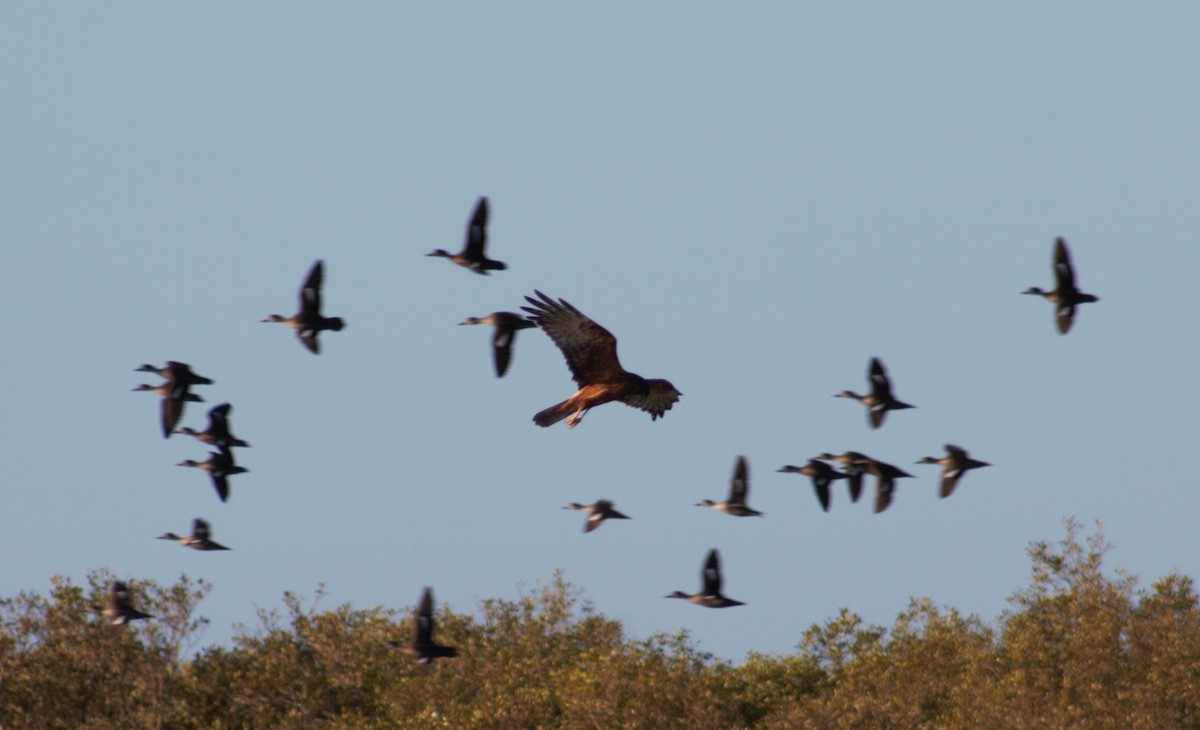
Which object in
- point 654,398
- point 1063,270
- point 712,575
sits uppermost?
point 1063,270

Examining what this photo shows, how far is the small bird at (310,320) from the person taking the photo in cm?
2545

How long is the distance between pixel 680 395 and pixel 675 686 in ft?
49.8

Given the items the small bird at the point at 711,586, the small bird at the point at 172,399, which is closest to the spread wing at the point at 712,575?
the small bird at the point at 711,586

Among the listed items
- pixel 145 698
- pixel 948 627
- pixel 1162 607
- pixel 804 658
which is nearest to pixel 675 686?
pixel 804 658

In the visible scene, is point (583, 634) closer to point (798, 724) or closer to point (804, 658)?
A: point (804, 658)

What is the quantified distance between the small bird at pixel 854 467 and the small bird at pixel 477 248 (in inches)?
203

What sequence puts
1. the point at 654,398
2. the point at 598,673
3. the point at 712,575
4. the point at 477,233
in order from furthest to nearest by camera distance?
the point at 598,673 → the point at 654,398 → the point at 712,575 → the point at 477,233

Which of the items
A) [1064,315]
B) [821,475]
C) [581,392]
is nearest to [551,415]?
[581,392]

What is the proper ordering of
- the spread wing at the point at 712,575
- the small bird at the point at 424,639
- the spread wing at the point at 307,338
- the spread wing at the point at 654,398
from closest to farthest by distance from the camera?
the small bird at the point at 424,639, the spread wing at the point at 307,338, the spread wing at the point at 712,575, the spread wing at the point at 654,398

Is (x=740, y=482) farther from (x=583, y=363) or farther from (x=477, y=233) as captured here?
(x=477, y=233)

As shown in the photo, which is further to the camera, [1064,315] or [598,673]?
[598,673]

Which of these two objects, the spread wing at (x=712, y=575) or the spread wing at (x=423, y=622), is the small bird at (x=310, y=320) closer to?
the spread wing at (x=423, y=622)

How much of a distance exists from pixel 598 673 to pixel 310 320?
58.1 feet

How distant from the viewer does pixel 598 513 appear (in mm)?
25406
